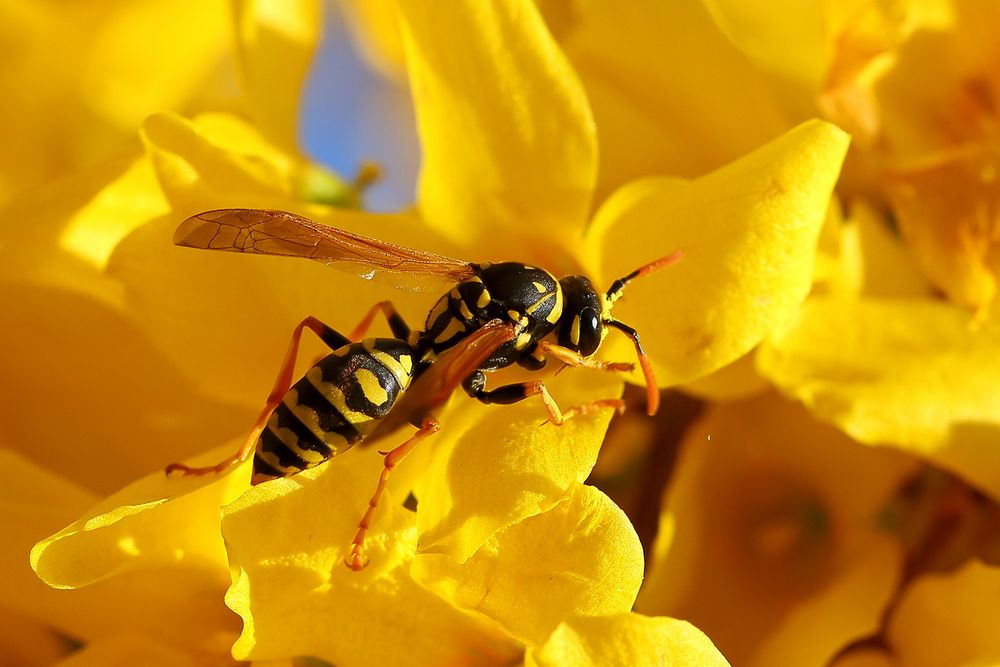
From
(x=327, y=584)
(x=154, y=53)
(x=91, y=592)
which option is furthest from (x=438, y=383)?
(x=154, y=53)

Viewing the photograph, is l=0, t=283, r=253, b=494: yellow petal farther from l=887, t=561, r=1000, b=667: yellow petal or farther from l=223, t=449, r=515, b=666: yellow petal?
l=887, t=561, r=1000, b=667: yellow petal

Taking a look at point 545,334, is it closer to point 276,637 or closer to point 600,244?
point 600,244

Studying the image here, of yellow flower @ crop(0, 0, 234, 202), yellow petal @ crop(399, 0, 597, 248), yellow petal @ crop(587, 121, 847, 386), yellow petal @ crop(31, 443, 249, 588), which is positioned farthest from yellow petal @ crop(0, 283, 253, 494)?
yellow flower @ crop(0, 0, 234, 202)

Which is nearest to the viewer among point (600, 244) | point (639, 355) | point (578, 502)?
point (578, 502)

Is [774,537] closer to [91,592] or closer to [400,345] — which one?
[400,345]

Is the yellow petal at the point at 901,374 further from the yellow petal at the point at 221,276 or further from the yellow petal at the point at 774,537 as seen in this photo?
the yellow petal at the point at 221,276

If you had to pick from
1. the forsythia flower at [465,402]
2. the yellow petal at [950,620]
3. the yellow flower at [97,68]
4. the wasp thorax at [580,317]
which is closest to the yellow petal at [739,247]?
the forsythia flower at [465,402]

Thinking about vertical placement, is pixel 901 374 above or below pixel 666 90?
below

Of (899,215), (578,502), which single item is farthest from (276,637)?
(899,215)
